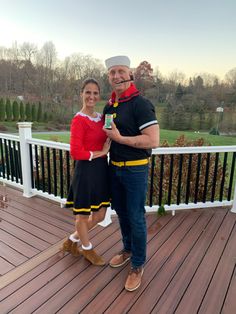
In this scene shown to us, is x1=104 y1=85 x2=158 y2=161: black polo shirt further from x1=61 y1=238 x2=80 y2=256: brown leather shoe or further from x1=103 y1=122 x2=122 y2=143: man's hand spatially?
x1=61 y1=238 x2=80 y2=256: brown leather shoe

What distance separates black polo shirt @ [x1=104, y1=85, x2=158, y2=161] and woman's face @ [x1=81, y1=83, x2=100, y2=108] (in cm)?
15

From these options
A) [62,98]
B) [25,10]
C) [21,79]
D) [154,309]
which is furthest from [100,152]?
[21,79]

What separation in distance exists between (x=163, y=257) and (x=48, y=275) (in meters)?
0.97

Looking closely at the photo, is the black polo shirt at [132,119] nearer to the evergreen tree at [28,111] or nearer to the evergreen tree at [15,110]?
the evergreen tree at [15,110]

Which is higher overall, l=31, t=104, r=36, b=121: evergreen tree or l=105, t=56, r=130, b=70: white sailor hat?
l=105, t=56, r=130, b=70: white sailor hat

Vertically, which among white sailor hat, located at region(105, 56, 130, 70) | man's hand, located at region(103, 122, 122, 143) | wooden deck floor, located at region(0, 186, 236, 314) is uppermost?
white sailor hat, located at region(105, 56, 130, 70)

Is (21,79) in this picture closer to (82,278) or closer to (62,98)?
(62,98)

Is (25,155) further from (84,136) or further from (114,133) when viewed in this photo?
(114,133)

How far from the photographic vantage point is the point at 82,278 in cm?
172

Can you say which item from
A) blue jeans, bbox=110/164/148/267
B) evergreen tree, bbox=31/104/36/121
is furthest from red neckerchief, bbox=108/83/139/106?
evergreen tree, bbox=31/104/36/121

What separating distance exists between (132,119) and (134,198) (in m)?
0.54

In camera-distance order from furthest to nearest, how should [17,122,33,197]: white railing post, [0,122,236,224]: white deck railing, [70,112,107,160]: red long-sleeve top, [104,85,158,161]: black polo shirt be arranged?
[17,122,33,197]: white railing post, [0,122,236,224]: white deck railing, [70,112,107,160]: red long-sleeve top, [104,85,158,161]: black polo shirt

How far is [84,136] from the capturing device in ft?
5.14

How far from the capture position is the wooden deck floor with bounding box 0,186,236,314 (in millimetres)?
1494
